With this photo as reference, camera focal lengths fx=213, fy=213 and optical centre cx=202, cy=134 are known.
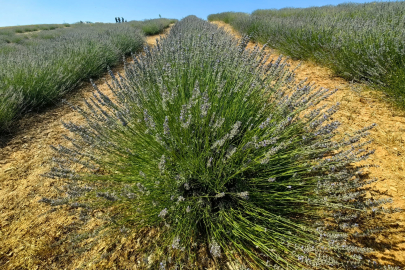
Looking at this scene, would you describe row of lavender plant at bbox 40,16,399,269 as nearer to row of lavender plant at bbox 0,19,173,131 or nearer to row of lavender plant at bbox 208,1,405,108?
row of lavender plant at bbox 208,1,405,108

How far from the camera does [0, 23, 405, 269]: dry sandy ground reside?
1.48 m

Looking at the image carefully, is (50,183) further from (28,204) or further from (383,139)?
(383,139)

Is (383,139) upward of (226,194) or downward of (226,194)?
downward

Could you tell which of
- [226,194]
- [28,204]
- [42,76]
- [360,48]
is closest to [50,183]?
[28,204]

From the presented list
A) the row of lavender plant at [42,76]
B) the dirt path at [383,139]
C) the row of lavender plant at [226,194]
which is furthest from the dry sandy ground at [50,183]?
the row of lavender plant at [42,76]

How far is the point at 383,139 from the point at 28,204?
3735 millimetres

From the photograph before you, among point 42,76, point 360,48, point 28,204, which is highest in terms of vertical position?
point 360,48

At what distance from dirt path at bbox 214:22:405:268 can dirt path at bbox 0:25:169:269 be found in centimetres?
226

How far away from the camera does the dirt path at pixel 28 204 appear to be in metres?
1.50

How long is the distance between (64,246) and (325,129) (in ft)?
6.70

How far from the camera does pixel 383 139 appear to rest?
8.05 feet

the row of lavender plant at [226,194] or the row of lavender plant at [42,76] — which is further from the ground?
the row of lavender plant at [42,76]

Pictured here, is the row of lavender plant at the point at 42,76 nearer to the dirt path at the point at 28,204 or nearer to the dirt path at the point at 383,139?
the dirt path at the point at 28,204

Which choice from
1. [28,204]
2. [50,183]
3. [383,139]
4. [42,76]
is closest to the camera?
[28,204]
